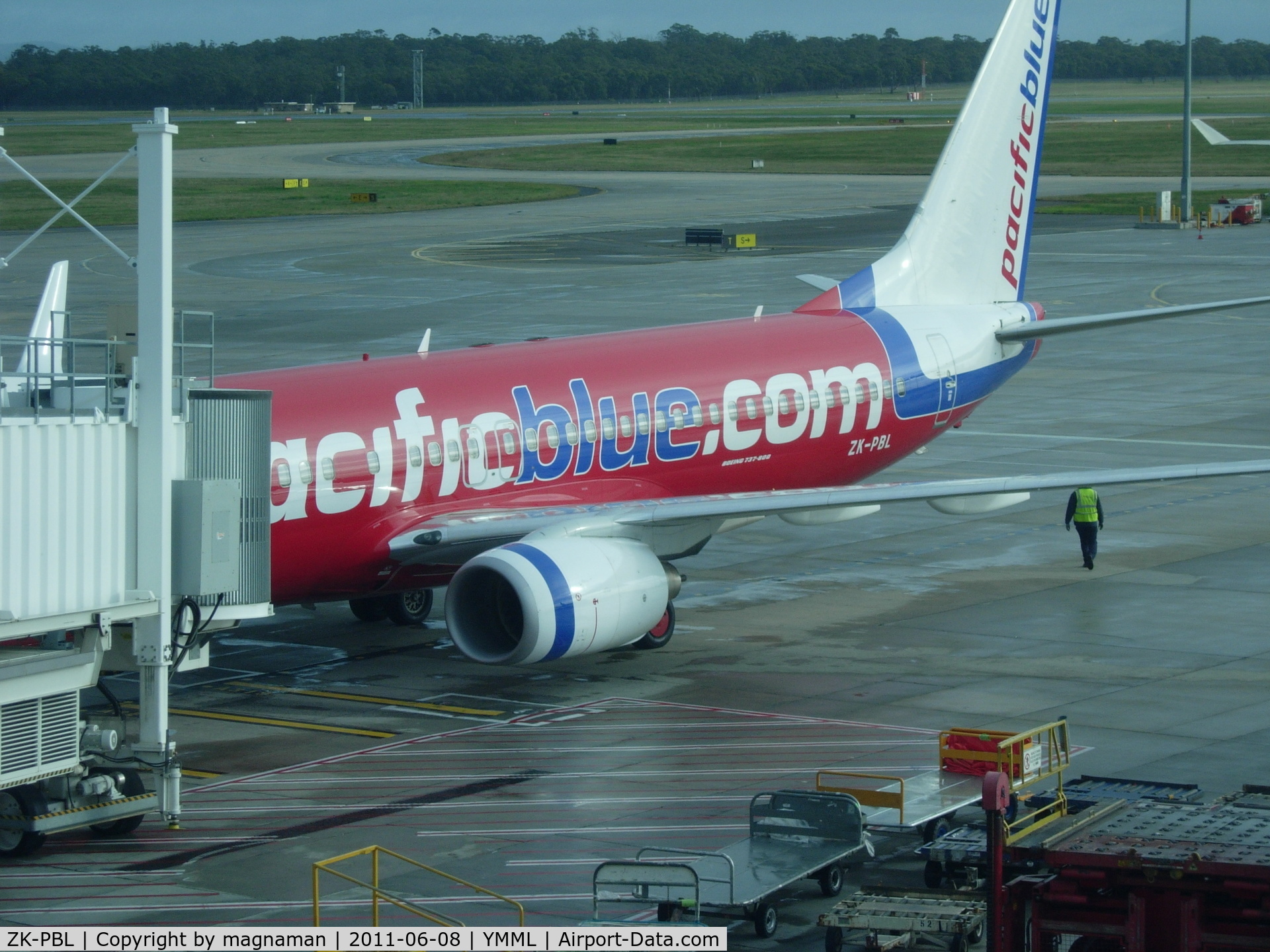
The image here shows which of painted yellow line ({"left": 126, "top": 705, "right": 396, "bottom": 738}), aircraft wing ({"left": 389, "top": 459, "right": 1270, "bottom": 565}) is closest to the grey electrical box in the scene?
painted yellow line ({"left": 126, "top": 705, "right": 396, "bottom": 738})

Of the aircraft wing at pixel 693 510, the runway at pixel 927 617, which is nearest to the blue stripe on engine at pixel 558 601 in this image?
the aircraft wing at pixel 693 510

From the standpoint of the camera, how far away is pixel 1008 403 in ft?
165

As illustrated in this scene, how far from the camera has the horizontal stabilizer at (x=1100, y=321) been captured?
101ft

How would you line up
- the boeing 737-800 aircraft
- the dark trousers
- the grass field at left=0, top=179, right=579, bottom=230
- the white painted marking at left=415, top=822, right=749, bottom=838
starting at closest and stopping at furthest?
the white painted marking at left=415, top=822, right=749, bottom=838, the boeing 737-800 aircraft, the dark trousers, the grass field at left=0, top=179, right=579, bottom=230

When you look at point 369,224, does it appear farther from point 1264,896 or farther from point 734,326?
point 1264,896

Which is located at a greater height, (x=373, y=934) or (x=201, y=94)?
(x=201, y=94)

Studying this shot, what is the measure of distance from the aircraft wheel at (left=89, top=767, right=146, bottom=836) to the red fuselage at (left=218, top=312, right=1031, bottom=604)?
574 centimetres

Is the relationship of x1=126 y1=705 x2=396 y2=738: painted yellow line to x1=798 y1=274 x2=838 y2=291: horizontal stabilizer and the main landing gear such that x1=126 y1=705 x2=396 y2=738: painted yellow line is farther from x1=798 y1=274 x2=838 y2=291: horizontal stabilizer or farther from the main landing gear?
x1=798 y1=274 x2=838 y2=291: horizontal stabilizer

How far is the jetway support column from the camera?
56.8 feet

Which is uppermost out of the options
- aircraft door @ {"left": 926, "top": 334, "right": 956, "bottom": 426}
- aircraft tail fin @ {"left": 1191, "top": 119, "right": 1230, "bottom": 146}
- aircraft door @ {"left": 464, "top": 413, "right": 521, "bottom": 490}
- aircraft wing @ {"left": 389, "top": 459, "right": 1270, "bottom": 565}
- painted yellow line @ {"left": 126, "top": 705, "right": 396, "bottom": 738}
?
aircraft tail fin @ {"left": 1191, "top": 119, "right": 1230, "bottom": 146}

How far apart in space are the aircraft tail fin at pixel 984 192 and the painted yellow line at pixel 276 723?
48.6ft

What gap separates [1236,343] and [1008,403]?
1510 centimetres

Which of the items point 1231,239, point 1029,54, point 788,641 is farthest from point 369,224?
point 788,641

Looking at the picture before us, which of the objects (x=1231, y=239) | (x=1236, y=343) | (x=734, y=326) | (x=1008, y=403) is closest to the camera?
(x=734, y=326)
